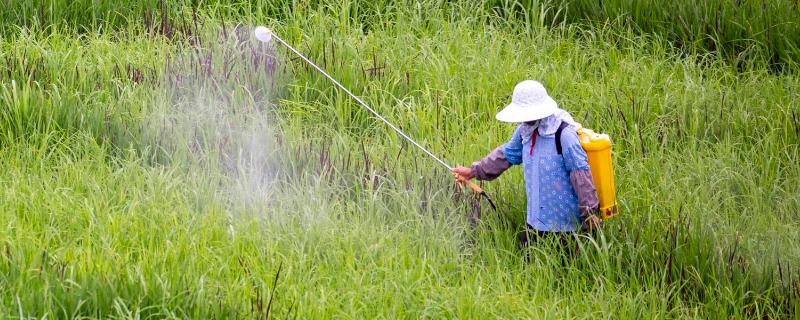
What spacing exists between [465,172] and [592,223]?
0.64 m

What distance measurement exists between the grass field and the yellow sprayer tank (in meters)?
0.16

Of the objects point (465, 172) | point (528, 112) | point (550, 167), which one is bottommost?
point (465, 172)

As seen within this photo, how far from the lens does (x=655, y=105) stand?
683 cm

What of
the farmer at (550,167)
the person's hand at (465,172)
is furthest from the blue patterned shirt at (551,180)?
the person's hand at (465,172)

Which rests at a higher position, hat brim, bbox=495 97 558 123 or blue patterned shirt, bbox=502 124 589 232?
hat brim, bbox=495 97 558 123

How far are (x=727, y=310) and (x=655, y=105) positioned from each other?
2120 mm

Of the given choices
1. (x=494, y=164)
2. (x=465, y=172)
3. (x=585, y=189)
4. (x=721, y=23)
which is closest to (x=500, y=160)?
(x=494, y=164)

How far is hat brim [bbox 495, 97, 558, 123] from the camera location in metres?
5.11

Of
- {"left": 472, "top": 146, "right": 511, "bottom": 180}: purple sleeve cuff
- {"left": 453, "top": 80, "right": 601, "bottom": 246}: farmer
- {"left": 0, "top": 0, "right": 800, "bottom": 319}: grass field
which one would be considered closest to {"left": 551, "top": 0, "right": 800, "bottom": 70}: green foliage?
{"left": 0, "top": 0, "right": 800, "bottom": 319}: grass field

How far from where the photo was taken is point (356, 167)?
593 centimetres

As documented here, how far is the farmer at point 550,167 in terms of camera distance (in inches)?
203

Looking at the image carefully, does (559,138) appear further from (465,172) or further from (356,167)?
(356,167)

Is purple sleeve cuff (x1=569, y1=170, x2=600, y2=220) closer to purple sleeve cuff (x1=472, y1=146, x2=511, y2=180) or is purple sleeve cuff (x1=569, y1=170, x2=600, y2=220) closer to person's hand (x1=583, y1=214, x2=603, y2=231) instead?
person's hand (x1=583, y1=214, x2=603, y2=231)

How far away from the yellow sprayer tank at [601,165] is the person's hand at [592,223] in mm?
52
